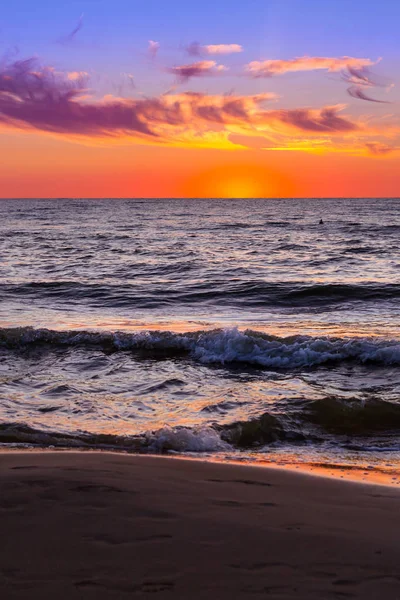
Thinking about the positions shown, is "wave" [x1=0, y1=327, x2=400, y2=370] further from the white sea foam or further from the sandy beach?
the sandy beach

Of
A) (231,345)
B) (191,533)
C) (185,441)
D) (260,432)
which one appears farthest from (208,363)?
(191,533)

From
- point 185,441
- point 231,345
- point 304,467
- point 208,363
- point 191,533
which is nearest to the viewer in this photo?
point 191,533

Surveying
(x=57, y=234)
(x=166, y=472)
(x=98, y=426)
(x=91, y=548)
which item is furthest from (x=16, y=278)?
(x=57, y=234)

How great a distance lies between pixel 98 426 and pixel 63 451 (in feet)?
3.12

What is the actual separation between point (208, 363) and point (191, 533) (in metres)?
6.61

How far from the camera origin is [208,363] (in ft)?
33.1

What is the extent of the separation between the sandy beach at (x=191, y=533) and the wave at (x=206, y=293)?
12.2 meters

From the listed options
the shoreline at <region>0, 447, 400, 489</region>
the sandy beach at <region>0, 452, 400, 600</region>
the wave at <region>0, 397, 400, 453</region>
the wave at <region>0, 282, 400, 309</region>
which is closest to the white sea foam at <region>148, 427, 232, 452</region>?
the wave at <region>0, 397, 400, 453</region>

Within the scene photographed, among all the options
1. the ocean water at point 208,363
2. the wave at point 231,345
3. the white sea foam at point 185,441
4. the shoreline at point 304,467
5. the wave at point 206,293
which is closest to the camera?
the shoreline at point 304,467

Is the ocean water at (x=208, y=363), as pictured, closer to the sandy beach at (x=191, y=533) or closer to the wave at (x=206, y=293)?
the wave at (x=206, y=293)

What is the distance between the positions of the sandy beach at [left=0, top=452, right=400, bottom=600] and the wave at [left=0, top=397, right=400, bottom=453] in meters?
0.92

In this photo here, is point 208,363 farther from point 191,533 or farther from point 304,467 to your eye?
point 191,533

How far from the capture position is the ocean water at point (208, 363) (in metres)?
6.12

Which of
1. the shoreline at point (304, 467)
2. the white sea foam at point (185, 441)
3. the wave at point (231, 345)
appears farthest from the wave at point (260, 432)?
the wave at point (231, 345)
